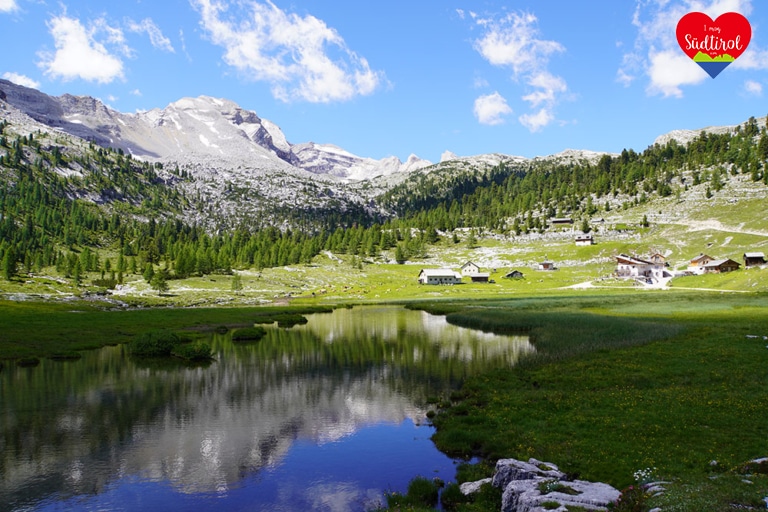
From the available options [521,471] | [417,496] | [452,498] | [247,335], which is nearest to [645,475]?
[521,471]

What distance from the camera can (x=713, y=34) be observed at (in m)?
50.6

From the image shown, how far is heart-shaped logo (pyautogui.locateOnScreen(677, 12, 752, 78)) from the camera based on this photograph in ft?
165

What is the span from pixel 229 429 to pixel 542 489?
2143 cm

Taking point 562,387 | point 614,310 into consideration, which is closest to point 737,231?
point 614,310

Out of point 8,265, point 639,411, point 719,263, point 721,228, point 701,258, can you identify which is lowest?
point 639,411

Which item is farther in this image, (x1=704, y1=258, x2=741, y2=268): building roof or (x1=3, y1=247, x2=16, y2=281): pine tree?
(x1=704, y1=258, x2=741, y2=268): building roof

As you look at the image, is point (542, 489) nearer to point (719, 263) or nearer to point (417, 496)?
point (417, 496)

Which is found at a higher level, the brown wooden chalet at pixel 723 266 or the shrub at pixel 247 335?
the brown wooden chalet at pixel 723 266

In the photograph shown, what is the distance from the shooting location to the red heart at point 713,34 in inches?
1978

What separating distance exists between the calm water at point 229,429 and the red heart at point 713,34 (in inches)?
1562

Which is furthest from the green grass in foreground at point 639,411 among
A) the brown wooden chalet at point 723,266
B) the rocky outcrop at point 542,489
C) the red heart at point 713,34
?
the brown wooden chalet at point 723,266

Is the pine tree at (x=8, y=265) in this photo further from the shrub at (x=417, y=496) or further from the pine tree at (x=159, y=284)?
the shrub at (x=417, y=496)

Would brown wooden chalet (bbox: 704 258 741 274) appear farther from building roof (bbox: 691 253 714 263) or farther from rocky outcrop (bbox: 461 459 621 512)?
rocky outcrop (bbox: 461 459 621 512)

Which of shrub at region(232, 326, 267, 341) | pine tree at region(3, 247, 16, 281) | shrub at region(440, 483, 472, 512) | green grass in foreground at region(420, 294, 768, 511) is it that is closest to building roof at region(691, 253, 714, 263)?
green grass in foreground at region(420, 294, 768, 511)
